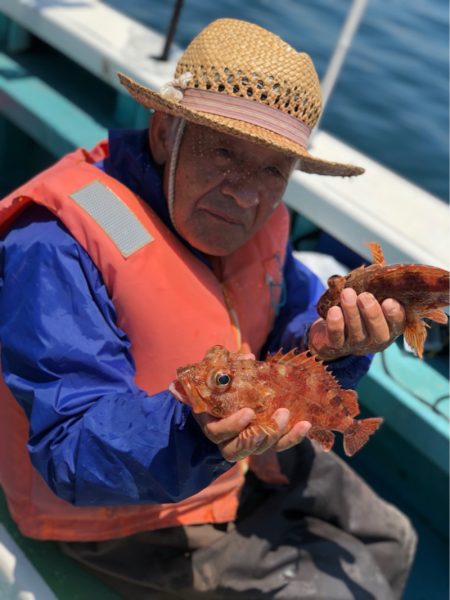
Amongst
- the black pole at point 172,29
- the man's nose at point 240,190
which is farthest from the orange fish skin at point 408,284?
the black pole at point 172,29

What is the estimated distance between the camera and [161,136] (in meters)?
2.35

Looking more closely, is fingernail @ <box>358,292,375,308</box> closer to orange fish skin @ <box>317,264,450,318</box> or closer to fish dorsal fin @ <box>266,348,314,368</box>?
orange fish skin @ <box>317,264,450,318</box>

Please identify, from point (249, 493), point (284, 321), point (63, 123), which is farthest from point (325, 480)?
point (63, 123)

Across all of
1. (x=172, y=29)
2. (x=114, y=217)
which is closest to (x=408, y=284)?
(x=114, y=217)

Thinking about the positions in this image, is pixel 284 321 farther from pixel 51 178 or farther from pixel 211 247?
pixel 51 178

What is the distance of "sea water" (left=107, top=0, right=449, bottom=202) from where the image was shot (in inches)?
342

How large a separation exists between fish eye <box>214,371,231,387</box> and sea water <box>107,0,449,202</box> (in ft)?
22.3

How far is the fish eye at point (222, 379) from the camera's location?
1.79 meters

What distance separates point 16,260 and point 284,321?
1.17 metres

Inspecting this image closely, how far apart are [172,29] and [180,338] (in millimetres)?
2814

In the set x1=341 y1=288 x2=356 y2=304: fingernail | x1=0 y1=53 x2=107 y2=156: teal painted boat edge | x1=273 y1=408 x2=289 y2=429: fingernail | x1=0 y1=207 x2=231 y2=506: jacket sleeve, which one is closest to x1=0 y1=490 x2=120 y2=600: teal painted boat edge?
x1=0 y1=207 x2=231 y2=506: jacket sleeve

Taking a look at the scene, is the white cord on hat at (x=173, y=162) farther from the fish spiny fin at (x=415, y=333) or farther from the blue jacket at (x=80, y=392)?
the fish spiny fin at (x=415, y=333)

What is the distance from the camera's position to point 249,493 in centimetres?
286

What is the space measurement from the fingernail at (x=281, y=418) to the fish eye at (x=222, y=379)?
0.54 feet
